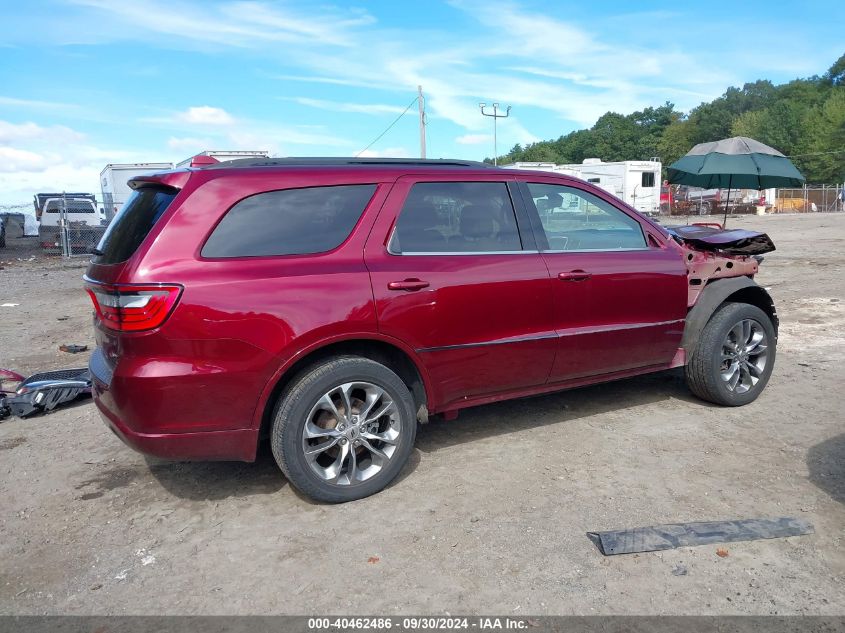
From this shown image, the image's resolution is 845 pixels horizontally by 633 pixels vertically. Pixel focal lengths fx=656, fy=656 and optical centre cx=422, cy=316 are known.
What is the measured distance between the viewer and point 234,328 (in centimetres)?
314

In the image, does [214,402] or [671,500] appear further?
[671,500]

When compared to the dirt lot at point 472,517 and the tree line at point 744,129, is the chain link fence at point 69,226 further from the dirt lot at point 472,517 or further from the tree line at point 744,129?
the tree line at point 744,129

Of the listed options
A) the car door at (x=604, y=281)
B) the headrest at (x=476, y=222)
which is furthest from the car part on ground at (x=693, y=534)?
the headrest at (x=476, y=222)

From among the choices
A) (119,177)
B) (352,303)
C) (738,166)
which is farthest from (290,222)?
(119,177)

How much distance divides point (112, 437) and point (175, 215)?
7.11 ft

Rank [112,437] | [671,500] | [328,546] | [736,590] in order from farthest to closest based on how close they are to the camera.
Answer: [112,437]
[671,500]
[328,546]
[736,590]

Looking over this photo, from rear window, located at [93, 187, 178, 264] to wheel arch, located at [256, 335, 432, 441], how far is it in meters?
0.96

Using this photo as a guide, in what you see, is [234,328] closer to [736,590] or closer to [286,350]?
[286,350]

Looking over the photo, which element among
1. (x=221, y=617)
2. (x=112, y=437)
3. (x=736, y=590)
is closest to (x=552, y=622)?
(x=736, y=590)

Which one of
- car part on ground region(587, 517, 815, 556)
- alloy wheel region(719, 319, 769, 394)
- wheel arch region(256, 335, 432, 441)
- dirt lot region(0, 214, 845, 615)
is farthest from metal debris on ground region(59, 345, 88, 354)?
alloy wheel region(719, 319, 769, 394)

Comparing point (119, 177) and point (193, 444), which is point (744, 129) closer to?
point (119, 177)

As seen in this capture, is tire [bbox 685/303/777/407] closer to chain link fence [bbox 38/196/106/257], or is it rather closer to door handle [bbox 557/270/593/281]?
door handle [bbox 557/270/593/281]

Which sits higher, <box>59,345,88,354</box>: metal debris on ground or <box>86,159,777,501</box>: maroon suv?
<box>86,159,777,501</box>: maroon suv

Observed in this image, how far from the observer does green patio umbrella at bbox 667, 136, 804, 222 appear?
10.9 metres
